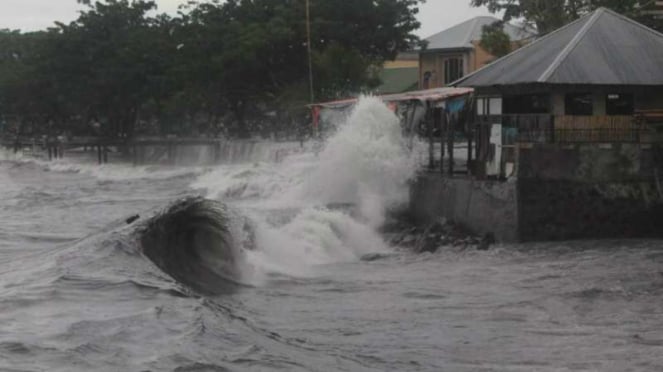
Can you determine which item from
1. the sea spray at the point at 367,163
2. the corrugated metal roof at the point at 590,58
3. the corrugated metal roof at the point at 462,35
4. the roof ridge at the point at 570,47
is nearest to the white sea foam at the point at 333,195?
the sea spray at the point at 367,163

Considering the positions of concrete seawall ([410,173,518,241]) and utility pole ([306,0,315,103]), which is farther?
utility pole ([306,0,315,103])

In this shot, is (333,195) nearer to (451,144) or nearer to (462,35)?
(451,144)

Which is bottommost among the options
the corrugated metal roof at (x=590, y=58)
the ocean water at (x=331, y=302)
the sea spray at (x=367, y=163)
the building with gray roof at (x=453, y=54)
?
the ocean water at (x=331, y=302)

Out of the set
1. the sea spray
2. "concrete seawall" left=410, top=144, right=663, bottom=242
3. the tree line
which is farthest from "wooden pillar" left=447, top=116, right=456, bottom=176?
the tree line

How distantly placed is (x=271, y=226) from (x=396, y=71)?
135 ft

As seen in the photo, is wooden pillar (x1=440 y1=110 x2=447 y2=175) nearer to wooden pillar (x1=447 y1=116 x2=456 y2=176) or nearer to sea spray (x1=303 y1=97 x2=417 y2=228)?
wooden pillar (x1=447 y1=116 x2=456 y2=176)

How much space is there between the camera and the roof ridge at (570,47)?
2062 cm

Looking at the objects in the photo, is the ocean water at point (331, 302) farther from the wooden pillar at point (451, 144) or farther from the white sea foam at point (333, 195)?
the wooden pillar at point (451, 144)

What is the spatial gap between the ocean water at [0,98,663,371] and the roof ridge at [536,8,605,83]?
3.68m

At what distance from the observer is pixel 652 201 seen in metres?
20.8

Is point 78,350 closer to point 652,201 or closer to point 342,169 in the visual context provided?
point 652,201

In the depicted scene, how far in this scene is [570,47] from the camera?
21703 millimetres

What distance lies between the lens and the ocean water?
1012 centimetres

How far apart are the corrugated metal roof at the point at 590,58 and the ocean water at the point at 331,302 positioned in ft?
11.8
